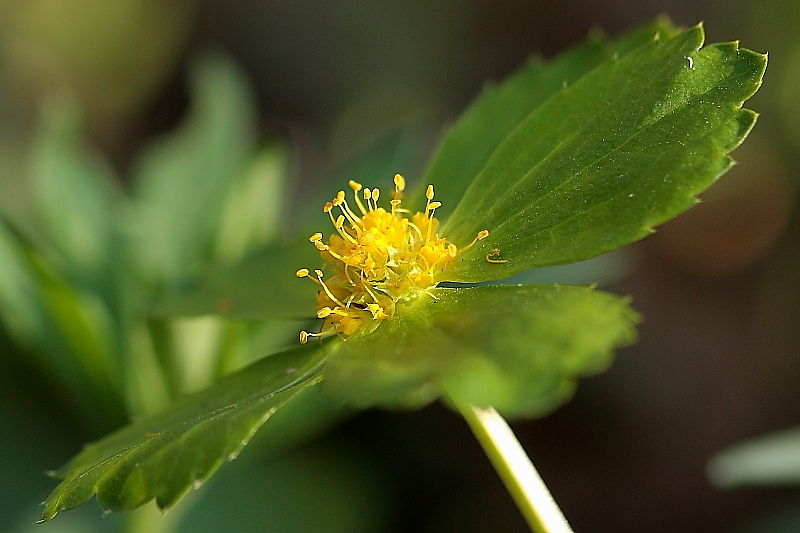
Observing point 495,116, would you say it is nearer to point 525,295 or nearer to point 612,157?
point 612,157

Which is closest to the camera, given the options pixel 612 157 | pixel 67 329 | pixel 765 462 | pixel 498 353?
pixel 498 353

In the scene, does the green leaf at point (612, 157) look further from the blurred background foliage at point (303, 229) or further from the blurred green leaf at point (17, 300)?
the blurred green leaf at point (17, 300)

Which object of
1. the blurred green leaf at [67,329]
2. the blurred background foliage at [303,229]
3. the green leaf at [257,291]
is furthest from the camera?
the blurred background foliage at [303,229]

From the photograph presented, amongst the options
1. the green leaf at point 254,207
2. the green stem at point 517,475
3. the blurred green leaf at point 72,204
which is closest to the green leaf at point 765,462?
the green stem at point 517,475

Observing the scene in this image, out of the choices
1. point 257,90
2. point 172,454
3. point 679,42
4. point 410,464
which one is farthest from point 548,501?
point 257,90

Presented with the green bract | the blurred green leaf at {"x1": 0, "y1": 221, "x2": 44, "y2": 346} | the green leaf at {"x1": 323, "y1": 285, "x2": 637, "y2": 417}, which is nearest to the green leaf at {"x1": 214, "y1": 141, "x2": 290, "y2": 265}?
the blurred green leaf at {"x1": 0, "y1": 221, "x2": 44, "y2": 346}

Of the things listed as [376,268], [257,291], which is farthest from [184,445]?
[257,291]

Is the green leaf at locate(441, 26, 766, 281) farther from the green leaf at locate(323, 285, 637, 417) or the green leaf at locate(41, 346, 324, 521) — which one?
the green leaf at locate(41, 346, 324, 521)

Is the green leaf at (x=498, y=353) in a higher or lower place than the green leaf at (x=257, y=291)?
lower
